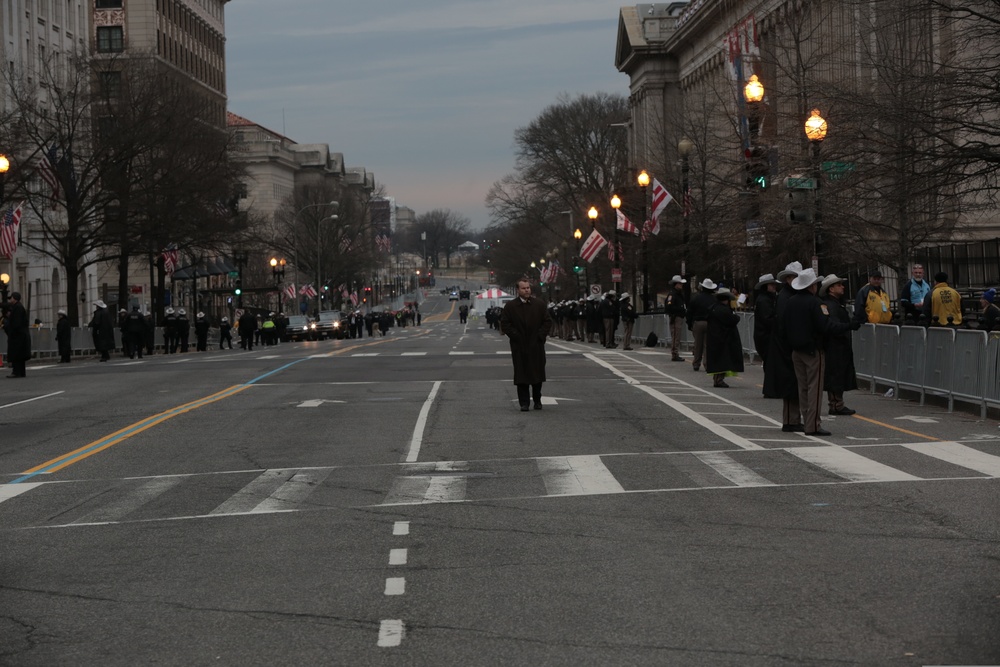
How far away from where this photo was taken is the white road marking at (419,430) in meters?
16.5

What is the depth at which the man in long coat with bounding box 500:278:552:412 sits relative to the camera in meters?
21.6

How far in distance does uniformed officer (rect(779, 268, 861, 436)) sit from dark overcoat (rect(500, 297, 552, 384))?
15.6ft

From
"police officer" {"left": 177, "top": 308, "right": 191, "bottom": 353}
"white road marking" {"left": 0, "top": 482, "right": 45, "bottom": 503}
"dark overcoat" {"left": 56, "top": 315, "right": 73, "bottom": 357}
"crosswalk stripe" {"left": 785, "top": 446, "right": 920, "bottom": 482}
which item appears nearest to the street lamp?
"dark overcoat" {"left": 56, "top": 315, "right": 73, "bottom": 357}

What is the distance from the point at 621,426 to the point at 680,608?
11.2 meters

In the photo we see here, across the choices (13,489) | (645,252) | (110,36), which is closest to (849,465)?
(13,489)

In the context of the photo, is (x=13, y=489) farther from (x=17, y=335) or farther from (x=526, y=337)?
(x=17, y=335)

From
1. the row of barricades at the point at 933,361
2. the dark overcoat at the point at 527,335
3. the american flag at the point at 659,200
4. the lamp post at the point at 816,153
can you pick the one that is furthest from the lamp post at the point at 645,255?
the dark overcoat at the point at 527,335

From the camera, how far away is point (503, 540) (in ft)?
34.8

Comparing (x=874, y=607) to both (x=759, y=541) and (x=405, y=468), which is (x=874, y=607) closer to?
(x=759, y=541)

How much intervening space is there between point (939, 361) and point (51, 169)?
1649 inches

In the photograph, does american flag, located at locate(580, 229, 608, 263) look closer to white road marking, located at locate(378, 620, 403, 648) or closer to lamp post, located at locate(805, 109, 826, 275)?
lamp post, located at locate(805, 109, 826, 275)

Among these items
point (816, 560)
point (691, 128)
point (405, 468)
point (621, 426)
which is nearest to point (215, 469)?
point (405, 468)

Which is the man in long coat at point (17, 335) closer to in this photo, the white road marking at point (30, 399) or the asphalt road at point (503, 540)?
the white road marking at point (30, 399)

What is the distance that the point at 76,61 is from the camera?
61469 millimetres
